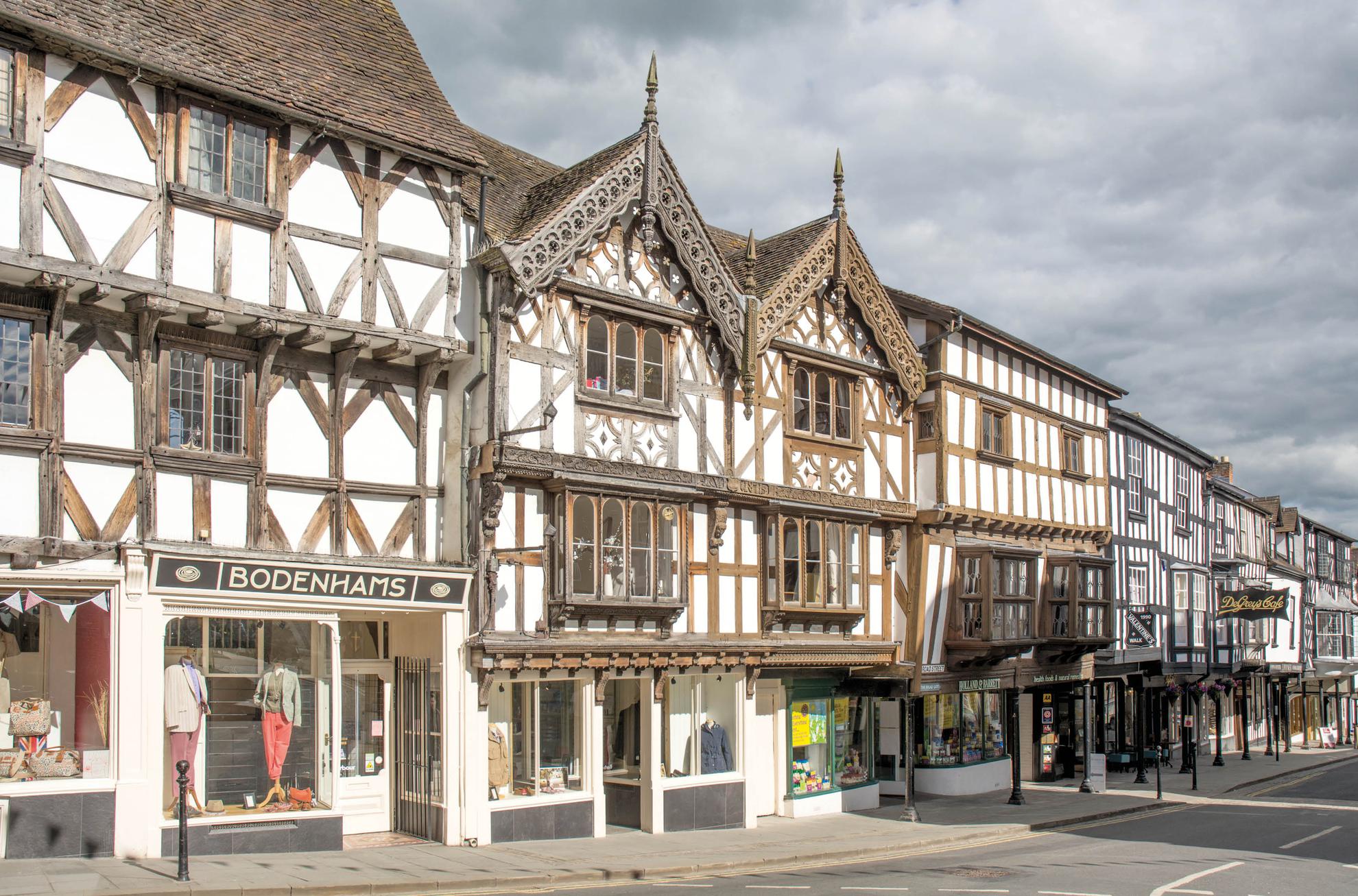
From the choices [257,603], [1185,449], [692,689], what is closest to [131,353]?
[257,603]

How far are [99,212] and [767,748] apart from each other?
1514 cm

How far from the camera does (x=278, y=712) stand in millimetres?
17422

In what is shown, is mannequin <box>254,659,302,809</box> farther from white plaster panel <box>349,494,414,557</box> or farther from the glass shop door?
white plaster panel <box>349,494,414,557</box>

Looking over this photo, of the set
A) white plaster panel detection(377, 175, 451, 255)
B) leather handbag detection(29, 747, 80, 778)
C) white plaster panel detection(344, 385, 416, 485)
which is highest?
white plaster panel detection(377, 175, 451, 255)

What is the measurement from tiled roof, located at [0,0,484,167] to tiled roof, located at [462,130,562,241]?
0.88 meters

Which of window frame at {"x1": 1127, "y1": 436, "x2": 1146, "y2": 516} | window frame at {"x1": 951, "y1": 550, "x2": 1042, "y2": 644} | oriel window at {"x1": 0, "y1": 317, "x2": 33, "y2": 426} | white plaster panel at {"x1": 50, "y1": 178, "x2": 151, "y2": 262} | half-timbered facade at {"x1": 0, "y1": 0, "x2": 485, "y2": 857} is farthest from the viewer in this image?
window frame at {"x1": 1127, "y1": 436, "x2": 1146, "y2": 516}

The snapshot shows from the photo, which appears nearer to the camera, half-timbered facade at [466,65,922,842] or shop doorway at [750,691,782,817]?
half-timbered facade at [466,65,922,842]

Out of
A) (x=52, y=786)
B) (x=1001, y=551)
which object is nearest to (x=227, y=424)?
(x=52, y=786)

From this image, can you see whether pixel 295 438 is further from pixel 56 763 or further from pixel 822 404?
pixel 822 404

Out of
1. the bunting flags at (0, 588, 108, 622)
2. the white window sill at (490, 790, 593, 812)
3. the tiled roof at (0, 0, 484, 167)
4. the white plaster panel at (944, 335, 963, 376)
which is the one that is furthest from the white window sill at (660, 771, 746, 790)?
the white plaster panel at (944, 335, 963, 376)

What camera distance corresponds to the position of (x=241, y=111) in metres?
16.7

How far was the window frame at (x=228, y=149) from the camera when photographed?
52.5 feet

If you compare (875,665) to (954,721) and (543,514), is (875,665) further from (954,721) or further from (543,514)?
(543,514)

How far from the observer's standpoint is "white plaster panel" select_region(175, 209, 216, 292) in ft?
52.1
